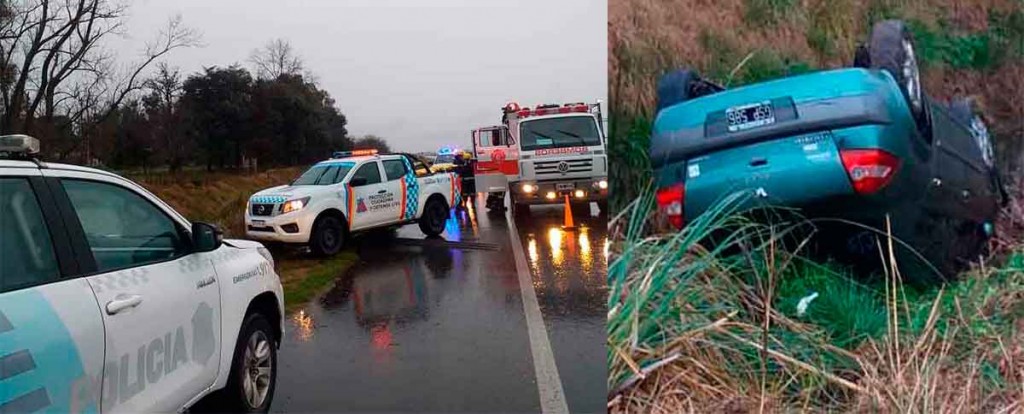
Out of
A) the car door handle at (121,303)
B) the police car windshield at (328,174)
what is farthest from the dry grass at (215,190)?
the car door handle at (121,303)

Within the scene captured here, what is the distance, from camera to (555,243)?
891cm

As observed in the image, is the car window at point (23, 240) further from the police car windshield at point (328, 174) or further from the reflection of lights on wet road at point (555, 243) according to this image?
the reflection of lights on wet road at point (555, 243)

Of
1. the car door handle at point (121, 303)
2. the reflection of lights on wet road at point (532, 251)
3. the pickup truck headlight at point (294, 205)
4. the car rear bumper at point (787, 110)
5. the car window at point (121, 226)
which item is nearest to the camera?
the car rear bumper at point (787, 110)

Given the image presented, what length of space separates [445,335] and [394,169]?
459 cm

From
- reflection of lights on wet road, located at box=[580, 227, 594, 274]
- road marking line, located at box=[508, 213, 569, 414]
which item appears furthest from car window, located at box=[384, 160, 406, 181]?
road marking line, located at box=[508, 213, 569, 414]

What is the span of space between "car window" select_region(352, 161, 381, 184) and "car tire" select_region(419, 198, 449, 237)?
1.22 m

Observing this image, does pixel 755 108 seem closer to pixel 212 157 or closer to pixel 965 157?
pixel 965 157

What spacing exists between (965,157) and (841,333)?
67cm

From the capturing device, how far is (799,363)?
7.43 feet

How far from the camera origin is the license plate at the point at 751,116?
2078 mm

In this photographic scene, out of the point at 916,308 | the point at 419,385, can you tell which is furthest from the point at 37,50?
the point at 916,308

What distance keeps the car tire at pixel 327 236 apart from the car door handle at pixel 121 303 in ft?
17.6

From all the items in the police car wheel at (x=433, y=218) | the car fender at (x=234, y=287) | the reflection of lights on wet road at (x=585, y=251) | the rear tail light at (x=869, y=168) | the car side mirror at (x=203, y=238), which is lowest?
the reflection of lights on wet road at (x=585, y=251)

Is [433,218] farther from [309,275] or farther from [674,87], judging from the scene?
[674,87]
